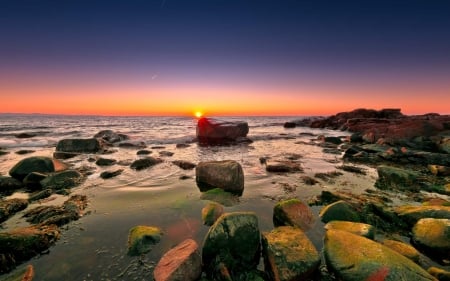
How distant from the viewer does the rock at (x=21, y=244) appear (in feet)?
14.2

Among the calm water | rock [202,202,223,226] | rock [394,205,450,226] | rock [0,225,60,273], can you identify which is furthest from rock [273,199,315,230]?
rock [0,225,60,273]

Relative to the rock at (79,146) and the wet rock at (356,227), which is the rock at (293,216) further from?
the rock at (79,146)

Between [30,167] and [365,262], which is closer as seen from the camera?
[365,262]

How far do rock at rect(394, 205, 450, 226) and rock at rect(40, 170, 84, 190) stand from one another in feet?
35.9

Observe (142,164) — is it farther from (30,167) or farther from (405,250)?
(405,250)

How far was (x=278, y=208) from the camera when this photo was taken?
611 cm

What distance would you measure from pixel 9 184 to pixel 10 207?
2.87 m

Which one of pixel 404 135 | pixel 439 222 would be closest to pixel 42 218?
pixel 439 222

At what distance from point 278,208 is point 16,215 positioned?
7.15m

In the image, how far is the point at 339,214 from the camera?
600 centimetres

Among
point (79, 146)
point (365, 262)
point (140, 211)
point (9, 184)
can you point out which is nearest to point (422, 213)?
point (365, 262)

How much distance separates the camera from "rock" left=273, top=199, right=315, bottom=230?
5.75 metres

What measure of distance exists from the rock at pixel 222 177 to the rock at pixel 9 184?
681 cm

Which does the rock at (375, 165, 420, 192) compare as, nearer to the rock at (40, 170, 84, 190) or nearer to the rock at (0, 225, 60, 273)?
the rock at (0, 225, 60, 273)
